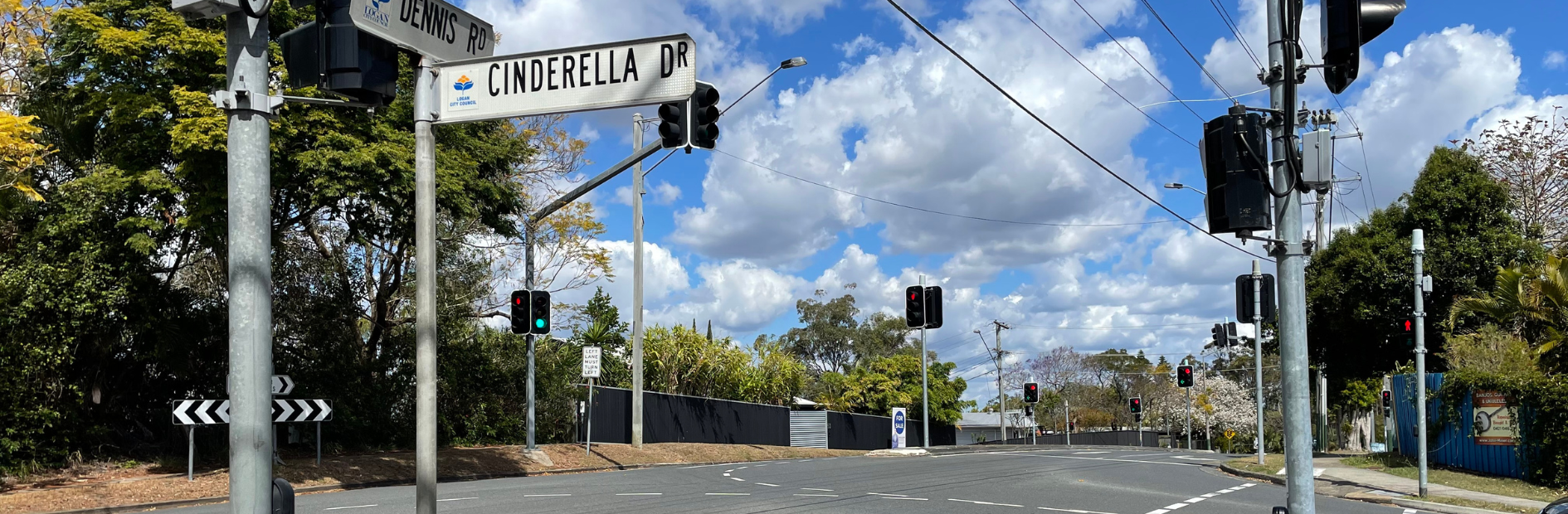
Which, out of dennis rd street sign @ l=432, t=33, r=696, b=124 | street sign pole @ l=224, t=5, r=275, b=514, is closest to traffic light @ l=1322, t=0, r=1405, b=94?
dennis rd street sign @ l=432, t=33, r=696, b=124

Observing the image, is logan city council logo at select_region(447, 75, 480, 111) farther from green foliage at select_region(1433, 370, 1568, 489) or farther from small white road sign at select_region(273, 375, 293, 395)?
green foliage at select_region(1433, 370, 1568, 489)

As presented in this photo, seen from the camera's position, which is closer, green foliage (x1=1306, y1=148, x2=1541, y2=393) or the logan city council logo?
the logan city council logo

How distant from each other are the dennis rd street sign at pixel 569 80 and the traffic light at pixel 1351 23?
3236 mm

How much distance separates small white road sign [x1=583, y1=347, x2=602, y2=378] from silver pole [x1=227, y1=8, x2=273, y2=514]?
2064cm

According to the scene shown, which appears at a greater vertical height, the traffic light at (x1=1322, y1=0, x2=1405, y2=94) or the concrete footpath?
the traffic light at (x1=1322, y1=0, x2=1405, y2=94)

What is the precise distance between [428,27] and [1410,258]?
32250 mm

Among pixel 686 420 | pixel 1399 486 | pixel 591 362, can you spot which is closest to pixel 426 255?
pixel 1399 486

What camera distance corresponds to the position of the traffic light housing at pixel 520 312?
837 inches

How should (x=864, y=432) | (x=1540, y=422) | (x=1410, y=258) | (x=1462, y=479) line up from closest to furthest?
(x=1540, y=422)
(x=1462, y=479)
(x=1410, y=258)
(x=864, y=432)

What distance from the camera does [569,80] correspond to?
5477 millimetres

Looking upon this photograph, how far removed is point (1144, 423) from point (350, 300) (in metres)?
79.3

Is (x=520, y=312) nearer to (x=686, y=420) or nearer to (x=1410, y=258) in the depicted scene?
(x=686, y=420)

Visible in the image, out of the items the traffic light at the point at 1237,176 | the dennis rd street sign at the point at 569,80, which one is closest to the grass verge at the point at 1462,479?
the traffic light at the point at 1237,176

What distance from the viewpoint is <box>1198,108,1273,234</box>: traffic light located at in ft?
20.3
